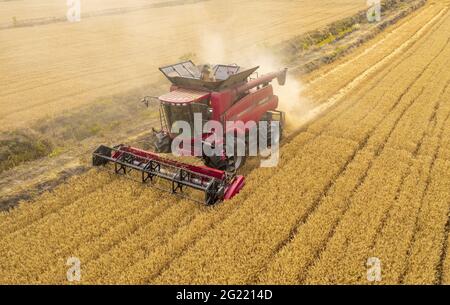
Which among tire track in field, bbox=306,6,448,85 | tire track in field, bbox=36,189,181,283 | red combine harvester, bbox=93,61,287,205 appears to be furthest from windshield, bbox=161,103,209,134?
tire track in field, bbox=306,6,448,85

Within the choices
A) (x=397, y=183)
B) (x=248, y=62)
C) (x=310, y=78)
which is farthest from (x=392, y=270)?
(x=248, y=62)

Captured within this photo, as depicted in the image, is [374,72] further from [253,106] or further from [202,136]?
[202,136]

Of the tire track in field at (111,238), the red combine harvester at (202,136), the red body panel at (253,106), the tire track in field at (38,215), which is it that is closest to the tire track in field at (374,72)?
the red body panel at (253,106)

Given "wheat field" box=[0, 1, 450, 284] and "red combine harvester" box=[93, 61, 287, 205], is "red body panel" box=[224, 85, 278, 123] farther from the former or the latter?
"wheat field" box=[0, 1, 450, 284]

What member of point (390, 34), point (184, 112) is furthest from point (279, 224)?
point (390, 34)

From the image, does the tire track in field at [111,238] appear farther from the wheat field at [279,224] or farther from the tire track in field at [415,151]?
the tire track in field at [415,151]

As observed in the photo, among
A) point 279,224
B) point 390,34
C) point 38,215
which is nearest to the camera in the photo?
point 279,224

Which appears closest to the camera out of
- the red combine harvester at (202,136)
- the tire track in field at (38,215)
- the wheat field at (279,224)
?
the wheat field at (279,224)
